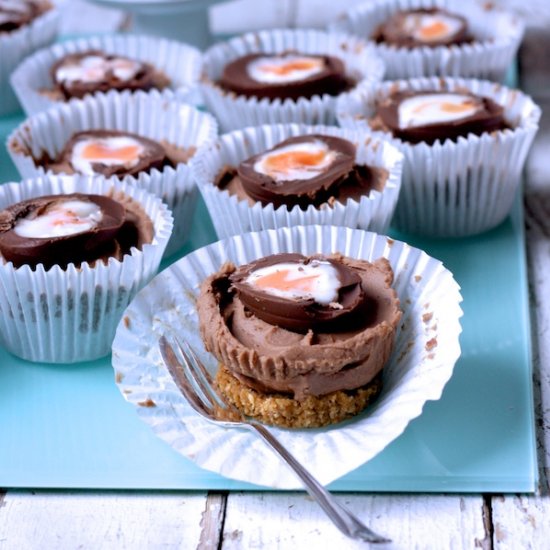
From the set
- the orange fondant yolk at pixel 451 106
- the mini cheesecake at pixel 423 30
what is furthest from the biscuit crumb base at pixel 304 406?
the mini cheesecake at pixel 423 30

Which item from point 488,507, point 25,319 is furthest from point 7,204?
point 488,507

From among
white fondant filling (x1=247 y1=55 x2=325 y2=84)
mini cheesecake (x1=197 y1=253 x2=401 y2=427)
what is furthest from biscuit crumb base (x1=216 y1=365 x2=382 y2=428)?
white fondant filling (x1=247 y1=55 x2=325 y2=84)

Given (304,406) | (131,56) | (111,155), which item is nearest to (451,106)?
(111,155)

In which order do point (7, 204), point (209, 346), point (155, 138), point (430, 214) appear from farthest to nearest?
point (155, 138), point (430, 214), point (7, 204), point (209, 346)

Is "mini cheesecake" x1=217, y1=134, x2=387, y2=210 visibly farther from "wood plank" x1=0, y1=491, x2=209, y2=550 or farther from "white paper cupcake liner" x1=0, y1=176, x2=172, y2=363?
"wood plank" x1=0, y1=491, x2=209, y2=550

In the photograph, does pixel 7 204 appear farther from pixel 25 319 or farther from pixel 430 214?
pixel 430 214

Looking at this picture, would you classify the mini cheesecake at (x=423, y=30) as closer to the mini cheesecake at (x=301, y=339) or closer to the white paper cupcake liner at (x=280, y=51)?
the white paper cupcake liner at (x=280, y=51)

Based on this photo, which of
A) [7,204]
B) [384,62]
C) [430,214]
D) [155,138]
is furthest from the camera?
[384,62]
